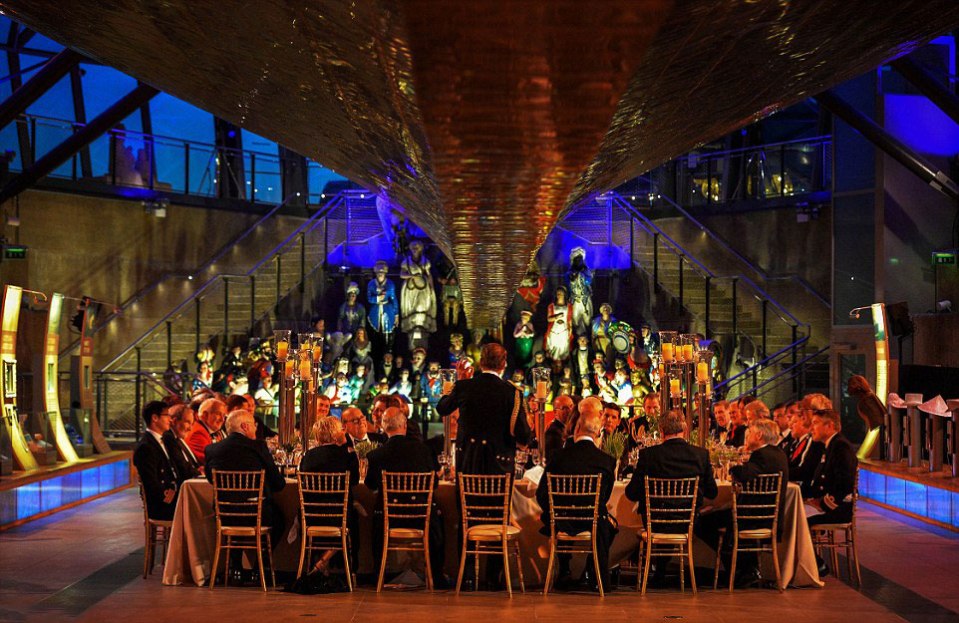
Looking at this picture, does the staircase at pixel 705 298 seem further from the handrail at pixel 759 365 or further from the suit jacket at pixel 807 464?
the suit jacket at pixel 807 464

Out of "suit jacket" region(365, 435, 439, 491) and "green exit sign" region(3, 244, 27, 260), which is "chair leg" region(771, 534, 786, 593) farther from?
"green exit sign" region(3, 244, 27, 260)

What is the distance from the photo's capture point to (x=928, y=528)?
367 inches

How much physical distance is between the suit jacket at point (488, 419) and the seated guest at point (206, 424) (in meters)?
1.76

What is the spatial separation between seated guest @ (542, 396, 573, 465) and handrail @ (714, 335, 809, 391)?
6639 millimetres

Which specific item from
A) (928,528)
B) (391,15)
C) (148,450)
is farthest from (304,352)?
(928,528)

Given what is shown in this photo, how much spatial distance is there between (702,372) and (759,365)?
830 cm

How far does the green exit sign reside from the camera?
15344 millimetres

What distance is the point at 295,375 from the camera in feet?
24.5

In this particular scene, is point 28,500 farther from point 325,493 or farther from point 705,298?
point 705,298

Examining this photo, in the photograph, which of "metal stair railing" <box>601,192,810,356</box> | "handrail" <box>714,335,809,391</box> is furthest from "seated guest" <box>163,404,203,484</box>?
"metal stair railing" <box>601,192,810,356</box>

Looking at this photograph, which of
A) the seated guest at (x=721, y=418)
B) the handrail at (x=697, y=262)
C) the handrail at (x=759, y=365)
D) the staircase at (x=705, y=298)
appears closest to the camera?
the seated guest at (x=721, y=418)

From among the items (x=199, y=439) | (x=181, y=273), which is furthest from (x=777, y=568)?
(x=181, y=273)

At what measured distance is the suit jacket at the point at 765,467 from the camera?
6477 millimetres

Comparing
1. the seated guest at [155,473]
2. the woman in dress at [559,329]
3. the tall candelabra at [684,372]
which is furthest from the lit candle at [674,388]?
the woman in dress at [559,329]
